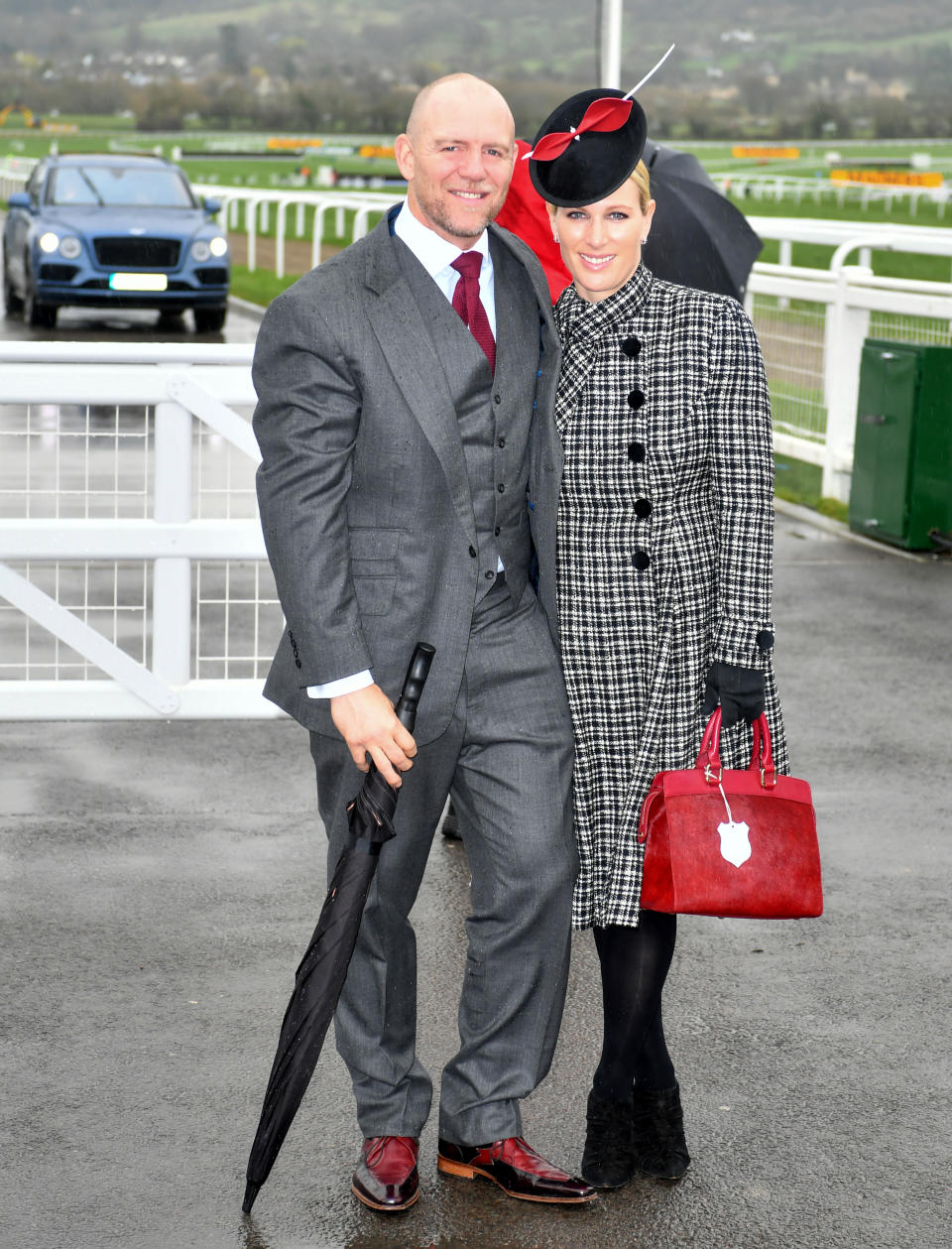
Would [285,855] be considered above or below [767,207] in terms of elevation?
below

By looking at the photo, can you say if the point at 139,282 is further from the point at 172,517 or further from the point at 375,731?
the point at 375,731

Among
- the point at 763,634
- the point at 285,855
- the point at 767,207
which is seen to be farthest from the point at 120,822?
the point at 767,207

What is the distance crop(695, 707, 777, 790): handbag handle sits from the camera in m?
3.31

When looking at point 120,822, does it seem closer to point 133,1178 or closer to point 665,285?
point 133,1178

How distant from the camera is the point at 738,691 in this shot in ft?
10.8

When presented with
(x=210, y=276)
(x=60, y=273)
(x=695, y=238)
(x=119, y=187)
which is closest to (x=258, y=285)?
(x=119, y=187)

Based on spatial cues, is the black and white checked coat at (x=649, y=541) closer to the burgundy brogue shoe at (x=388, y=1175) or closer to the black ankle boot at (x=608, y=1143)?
the black ankle boot at (x=608, y=1143)

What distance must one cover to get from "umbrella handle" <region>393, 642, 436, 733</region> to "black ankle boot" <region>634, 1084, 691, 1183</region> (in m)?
0.89

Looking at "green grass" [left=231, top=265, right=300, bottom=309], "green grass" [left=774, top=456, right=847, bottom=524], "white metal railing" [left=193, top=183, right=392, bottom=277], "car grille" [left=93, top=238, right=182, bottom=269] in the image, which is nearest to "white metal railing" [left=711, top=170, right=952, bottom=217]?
"white metal railing" [left=193, top=183, right=392, bottom=277]

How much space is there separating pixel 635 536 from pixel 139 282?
60.0ft

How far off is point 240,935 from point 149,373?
7.77ft

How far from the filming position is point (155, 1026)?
4172 mm

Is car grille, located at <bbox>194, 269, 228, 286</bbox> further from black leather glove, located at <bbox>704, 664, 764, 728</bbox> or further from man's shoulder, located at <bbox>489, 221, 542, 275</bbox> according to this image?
black leather glove, located at <bbox>704, 664, 764, 728</bbox>

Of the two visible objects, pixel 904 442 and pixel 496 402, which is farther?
pixel 904 442
